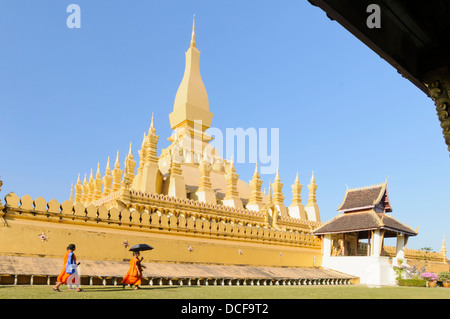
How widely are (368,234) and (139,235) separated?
1572 centimetres

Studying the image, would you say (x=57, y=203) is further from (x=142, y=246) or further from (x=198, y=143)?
(x=198, y=143)

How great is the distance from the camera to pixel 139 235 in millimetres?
14578

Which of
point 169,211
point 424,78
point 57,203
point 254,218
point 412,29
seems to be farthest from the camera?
point 254,218

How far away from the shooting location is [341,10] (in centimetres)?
320

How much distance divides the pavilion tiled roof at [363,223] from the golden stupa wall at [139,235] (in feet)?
4.41

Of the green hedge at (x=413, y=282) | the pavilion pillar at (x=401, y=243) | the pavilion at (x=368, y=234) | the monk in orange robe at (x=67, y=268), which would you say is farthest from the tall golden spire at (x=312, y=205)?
the monk in orange robe at (x=67, y=268)

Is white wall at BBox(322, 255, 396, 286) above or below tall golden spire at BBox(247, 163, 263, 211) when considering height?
below

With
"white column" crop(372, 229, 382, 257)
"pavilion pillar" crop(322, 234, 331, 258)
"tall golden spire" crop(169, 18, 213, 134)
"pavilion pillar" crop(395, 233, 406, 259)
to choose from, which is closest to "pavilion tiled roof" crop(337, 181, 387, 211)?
"white column" crop(372, 229, 382, 257)

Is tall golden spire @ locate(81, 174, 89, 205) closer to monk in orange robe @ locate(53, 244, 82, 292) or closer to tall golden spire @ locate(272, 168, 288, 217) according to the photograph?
tall golden spire @ locate(272, 168, 288, 217)

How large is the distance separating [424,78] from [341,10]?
1806 mm

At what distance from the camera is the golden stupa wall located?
39.9 feet

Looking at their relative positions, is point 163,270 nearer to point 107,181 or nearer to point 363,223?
point 363,223

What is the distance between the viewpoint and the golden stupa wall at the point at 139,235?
479 inches
